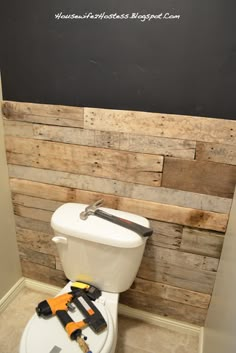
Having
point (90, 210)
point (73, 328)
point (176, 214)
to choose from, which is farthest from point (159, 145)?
point (73, 328)

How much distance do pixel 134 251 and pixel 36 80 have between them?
927 millimetres

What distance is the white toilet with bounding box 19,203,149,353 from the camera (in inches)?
36.1

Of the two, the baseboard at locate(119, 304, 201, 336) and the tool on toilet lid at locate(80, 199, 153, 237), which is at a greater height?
the tool on toilet lid at locate(80, 199, 153, 237)

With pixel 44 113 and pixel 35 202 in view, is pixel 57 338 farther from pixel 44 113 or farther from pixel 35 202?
pixel 44 113

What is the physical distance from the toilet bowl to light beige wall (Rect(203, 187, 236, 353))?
1.38 ft

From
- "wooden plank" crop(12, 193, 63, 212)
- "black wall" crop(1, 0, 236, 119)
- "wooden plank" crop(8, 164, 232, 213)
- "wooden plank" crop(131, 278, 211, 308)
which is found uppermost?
"black wall" crop(1, 0, 236, 119)

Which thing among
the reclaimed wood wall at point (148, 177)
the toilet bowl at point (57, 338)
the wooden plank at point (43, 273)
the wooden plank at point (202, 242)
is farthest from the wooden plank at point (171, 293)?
the wooden plank at point (43, 273)

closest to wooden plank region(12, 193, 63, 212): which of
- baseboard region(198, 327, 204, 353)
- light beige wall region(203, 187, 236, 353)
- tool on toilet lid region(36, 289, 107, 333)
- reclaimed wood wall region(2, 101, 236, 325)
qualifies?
reclaimed wood wall region(2, 101, 236, 325)

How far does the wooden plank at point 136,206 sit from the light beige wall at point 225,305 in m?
0.09

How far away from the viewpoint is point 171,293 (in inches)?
52.8

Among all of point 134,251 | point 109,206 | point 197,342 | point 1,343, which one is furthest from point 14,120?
point 197,342

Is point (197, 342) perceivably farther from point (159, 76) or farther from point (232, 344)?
point (159, 76)

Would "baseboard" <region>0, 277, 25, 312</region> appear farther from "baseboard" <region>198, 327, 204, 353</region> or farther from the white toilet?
"baseboard" <region>198, 327, 204, 353</region>

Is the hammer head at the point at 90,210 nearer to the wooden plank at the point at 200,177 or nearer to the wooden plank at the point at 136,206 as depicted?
the wooden plank at the point at 136,206
